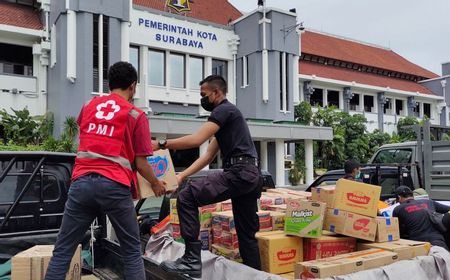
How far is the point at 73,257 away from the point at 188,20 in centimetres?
2243

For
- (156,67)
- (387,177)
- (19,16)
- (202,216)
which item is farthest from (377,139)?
(202,216)

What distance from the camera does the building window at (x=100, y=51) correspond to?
19906 mm

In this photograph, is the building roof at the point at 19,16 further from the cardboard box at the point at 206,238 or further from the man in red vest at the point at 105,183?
the man in red vest at the point at 105,183

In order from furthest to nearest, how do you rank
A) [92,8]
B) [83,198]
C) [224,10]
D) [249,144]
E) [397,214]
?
[224,10]
[92,8]
[397,214]
[249,144]
[83,198]

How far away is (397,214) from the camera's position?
4730 mm

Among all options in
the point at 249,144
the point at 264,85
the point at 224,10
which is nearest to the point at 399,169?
the point at 249,144

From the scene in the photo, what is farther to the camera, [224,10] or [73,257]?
[224,10]

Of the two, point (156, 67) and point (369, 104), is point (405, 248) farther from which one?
point (369, 104)

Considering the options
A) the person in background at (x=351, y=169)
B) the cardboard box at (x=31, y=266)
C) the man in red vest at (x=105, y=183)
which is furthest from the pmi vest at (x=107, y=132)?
the person in background at (x=351, y=169)

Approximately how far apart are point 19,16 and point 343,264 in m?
21.8

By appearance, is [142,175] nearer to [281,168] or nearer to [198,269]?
[198,269]

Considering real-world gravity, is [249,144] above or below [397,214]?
above

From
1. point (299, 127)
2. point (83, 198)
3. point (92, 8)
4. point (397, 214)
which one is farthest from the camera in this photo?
point (299, 127)

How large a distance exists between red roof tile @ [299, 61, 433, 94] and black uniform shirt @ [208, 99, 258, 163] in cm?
2658
